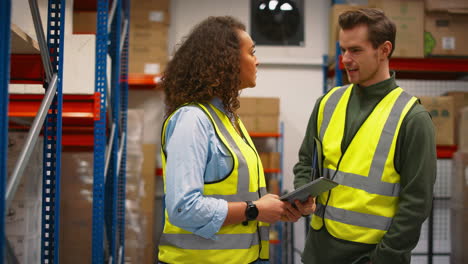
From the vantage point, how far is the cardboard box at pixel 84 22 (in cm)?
354

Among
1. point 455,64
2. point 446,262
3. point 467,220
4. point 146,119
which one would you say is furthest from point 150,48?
point 446,262

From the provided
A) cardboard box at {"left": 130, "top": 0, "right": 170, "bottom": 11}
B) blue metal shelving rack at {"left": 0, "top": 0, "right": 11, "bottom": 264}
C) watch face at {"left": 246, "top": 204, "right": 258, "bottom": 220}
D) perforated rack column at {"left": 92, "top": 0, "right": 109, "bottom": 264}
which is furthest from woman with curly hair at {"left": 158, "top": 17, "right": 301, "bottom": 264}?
cardboard box at {"left": 130, "top": 0, "right": 170, "bottom": 11}

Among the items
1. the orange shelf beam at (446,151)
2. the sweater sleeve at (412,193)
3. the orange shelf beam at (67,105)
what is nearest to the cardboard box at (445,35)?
the orange shelf beam at (446,151)

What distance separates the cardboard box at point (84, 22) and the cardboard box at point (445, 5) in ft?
10.4

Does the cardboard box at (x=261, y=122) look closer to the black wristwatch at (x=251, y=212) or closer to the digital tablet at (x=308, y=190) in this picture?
the digital tablet at (x=308, y=190)

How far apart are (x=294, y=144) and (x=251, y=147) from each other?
14.3 feet

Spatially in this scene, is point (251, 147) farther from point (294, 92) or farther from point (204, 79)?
point (294, 92)

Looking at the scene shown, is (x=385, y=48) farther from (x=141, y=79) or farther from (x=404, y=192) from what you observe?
(x=141, y=79)

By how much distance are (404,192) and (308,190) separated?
50cm

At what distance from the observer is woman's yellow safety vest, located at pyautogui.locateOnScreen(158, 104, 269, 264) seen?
150cm

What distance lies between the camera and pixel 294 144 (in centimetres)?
596

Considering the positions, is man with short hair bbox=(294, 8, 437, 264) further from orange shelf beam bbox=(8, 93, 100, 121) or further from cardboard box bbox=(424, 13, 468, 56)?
cardboard box bbox=(424, 13, 468, 56)

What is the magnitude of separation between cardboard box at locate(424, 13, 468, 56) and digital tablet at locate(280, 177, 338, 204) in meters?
3.32

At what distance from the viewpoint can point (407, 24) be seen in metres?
Result: 4.29
